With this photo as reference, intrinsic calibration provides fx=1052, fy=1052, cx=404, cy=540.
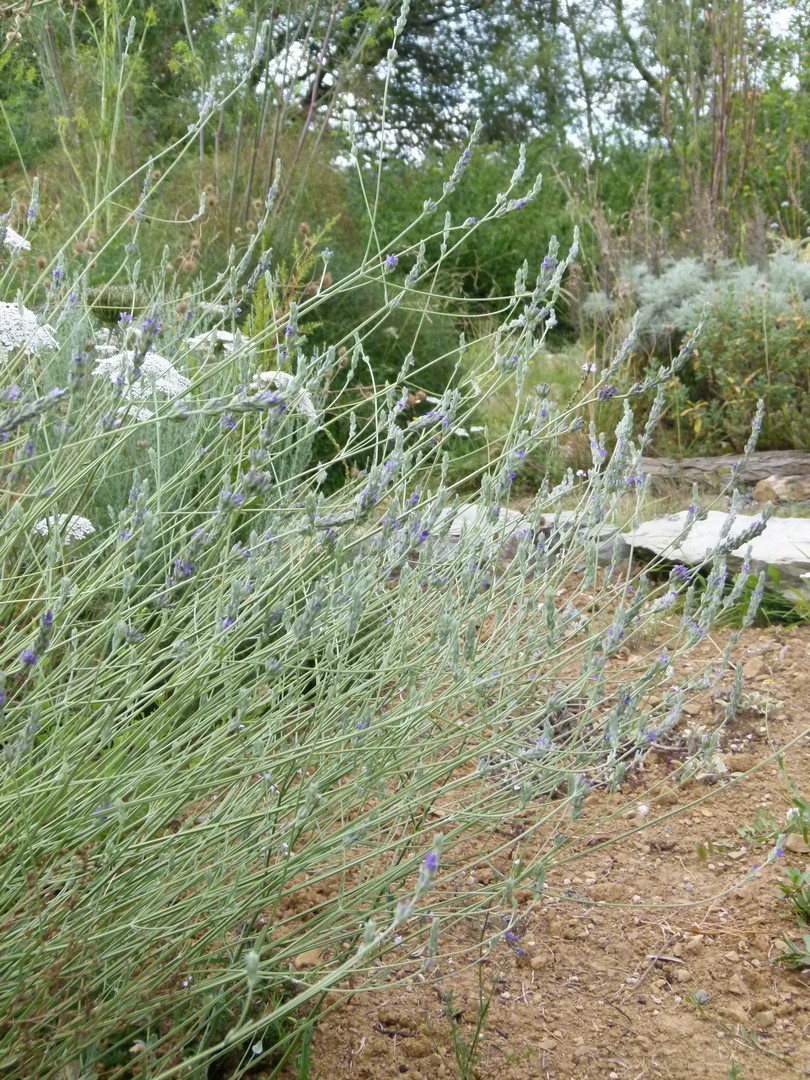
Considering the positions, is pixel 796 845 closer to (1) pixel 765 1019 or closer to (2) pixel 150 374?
(1) pixel 765 1019

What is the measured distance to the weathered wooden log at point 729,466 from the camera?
5.21m

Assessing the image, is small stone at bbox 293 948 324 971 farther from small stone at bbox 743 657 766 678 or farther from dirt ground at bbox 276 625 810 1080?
small stone at bbox 743 657 766 678

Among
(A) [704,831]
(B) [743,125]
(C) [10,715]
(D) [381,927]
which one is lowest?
(A) [704,831]

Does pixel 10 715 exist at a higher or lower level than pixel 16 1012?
higher

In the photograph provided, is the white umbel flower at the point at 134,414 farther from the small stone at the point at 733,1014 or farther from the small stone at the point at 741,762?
the small stone at the point at 741,762

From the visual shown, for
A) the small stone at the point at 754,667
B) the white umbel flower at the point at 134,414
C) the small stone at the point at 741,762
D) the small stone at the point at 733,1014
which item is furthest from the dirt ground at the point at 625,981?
the white umbel flower at the point at 134,414

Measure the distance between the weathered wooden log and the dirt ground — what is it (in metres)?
2.83

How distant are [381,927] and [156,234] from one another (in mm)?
5132

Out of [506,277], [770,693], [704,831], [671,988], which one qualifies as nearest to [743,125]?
[506,277]

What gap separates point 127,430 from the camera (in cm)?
122

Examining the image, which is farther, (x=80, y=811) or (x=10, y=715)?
(x=10, y=715)

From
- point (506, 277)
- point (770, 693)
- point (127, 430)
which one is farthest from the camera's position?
point (506, 277)

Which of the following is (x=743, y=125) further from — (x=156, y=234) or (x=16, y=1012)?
(x=16, y=1012)

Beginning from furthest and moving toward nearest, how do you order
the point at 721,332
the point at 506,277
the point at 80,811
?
the point at 506,277
the point at 721,332
the point at 80,811
